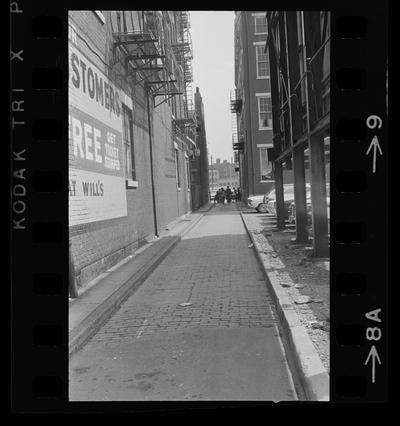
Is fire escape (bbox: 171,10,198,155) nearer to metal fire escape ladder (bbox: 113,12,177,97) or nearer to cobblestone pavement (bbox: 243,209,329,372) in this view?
metal fire escape ladder (bbox: 113,12,177,97)

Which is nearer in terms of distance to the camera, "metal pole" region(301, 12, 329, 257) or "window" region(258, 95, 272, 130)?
"metal pole" region(301, 12, 329, 257)

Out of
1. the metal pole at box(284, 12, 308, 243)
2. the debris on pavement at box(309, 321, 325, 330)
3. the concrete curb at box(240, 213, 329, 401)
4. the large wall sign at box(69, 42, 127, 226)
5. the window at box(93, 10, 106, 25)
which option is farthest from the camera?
the metal pole at box(284, 12, 308, 243)

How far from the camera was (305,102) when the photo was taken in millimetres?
9234

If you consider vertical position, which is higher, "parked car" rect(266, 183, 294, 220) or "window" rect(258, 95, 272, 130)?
"window" rect(258, 95, 272, 130)

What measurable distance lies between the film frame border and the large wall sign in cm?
406

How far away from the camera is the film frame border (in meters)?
2.48

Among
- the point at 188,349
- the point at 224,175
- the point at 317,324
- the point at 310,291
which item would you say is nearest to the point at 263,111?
the point at 310,291

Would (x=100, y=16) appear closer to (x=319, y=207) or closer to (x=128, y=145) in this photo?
(x=128, y=145)

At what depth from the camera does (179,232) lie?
16359mm

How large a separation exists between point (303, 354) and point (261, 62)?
2962 centimetres

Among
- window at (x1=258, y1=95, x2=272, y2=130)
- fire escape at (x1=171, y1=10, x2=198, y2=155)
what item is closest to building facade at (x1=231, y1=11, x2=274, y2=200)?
window at (x1=258, y1=95, x2=272, y2=130)

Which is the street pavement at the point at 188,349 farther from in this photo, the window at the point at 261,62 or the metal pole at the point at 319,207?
the window at the point at 261,62

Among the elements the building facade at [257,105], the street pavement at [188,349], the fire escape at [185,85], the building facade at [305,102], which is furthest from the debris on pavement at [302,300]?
the building facade at [257,105]
